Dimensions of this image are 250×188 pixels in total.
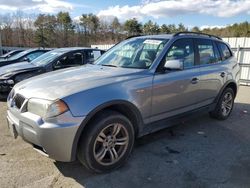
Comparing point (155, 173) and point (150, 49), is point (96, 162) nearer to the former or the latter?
point (155, 173)

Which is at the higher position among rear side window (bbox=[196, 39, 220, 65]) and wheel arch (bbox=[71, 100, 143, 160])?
rear side window (bbox=[196, 39, 220, 65])

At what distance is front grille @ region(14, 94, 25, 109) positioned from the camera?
10.4 feet

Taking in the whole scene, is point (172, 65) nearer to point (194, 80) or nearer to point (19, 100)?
point (194, 80)

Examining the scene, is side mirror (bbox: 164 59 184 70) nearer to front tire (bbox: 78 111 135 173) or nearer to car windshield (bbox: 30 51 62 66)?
front tire (bbox: 78 111 135 173)

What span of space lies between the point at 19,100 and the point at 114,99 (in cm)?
124

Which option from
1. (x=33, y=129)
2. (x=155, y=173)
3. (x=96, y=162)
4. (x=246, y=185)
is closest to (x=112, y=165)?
(x=96, y=162)

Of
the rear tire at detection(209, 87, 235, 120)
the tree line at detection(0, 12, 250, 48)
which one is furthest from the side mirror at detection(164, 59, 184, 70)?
the tree line at detection(0, 12, 250, 48)

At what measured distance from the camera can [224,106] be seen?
18.1 feet

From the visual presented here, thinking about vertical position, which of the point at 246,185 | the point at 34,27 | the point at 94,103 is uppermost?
the point at 34,27

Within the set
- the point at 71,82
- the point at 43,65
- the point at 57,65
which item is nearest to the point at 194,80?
the point at 71,82

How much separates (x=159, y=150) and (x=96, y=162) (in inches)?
48.5

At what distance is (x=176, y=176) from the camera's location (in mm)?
3201

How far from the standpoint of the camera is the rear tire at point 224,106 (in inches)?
209

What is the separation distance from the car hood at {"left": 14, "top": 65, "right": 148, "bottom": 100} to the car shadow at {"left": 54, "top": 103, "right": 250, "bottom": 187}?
1089 mm
